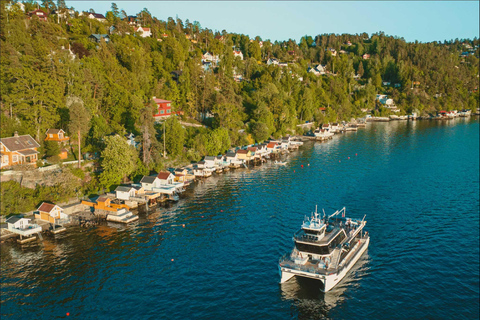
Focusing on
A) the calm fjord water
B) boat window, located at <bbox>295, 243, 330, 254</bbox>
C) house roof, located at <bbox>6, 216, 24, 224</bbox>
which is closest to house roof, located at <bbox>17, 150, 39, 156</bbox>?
house roof, located at <bbox>6, 216, 24, 224</bbox>

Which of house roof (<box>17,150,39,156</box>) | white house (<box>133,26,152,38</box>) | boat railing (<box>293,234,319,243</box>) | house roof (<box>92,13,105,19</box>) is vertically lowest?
boat railing (<box>293,234,319,243</box>)

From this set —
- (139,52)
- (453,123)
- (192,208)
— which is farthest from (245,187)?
(453,123)

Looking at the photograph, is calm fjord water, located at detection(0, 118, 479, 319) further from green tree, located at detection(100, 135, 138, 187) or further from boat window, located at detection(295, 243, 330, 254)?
green tree, located at detection(100, 135, 138, 187)

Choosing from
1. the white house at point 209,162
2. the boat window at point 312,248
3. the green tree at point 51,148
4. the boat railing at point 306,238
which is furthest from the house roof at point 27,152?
the boat window at point 312,248

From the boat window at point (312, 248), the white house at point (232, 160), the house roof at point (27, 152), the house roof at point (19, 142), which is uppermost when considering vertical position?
Answer: the house roof at point (19, 142)

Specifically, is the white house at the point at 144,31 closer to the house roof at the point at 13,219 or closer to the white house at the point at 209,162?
the white house at the point at 209,162

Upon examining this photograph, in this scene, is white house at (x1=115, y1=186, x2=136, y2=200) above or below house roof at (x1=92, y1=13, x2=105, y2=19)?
below

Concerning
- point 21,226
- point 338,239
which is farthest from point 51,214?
point 338,239
